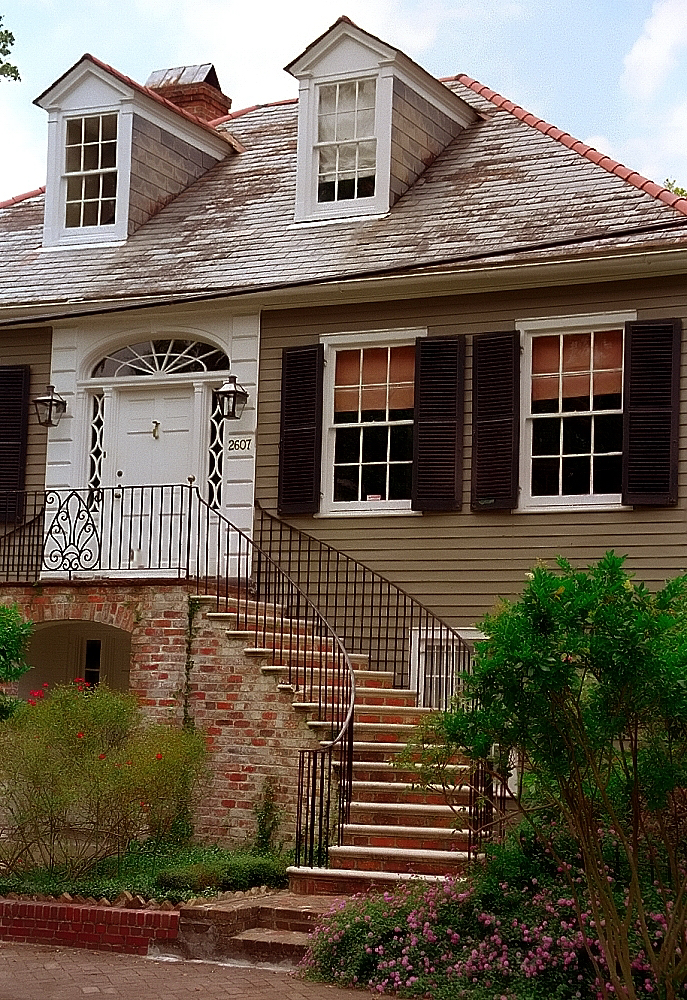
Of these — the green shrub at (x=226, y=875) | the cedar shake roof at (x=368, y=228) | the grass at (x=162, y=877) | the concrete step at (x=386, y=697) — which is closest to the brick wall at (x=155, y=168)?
the cedar shake roof at (x=368, y=228)

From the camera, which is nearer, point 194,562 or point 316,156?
point 194,562

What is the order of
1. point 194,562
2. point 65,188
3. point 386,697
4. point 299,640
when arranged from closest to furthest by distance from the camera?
point 386,697, point 299,640, point 194,562, point 65,188

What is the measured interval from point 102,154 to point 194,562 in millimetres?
5443

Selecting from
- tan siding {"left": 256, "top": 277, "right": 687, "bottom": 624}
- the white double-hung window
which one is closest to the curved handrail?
tan siding {"left": 256, "top": 277, "right": 687, "bottom": 624}

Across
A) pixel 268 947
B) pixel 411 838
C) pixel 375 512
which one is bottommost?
pixel 268 947

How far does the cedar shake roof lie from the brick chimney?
210 cm

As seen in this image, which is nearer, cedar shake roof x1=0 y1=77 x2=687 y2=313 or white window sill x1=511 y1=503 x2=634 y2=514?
white window sill x1=511 y1=503 x2=634 y2=514

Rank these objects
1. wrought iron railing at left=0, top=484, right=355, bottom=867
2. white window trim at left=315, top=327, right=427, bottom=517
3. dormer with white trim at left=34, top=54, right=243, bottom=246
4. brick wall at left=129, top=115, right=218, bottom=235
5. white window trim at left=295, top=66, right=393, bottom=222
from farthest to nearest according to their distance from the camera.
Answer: brick wall at left=129, top=115, right=218, bottom=235
dormer with white trim at left=34, top=54, right=243, bottom=246
white window trim at left=295, top=66, right=393, bottom=222
white window trim at left=315, top=327, right=427, bottom=517
wrought iron railing at left=0, top=484, right=355, bottom=867

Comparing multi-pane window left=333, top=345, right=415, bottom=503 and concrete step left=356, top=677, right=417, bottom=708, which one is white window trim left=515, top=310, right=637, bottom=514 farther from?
concrete step left=356, top=677, right=417, bottom=708

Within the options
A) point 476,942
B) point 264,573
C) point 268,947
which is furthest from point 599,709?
point 264,573

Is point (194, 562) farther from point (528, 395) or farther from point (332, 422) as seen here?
point (528, 395)

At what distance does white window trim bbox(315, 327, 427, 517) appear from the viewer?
48.4ft

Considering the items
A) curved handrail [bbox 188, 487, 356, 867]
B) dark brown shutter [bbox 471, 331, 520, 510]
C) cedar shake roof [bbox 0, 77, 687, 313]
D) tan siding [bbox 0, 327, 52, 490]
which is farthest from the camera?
tan siding [bbox 0, 327, 52, 490]

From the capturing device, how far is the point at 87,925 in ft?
34.7
